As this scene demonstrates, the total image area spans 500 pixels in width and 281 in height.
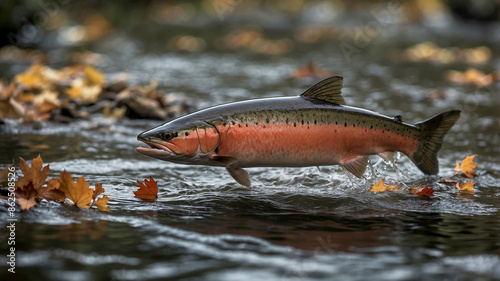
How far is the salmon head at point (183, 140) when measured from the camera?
3385 mm

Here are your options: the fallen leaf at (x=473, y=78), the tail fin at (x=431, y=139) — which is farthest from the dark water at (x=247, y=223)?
the fallen leaf at (x=473, y=78)

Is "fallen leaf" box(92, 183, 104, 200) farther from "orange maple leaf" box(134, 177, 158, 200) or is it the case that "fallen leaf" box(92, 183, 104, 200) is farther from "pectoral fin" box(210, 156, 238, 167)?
"pectoral fin" box(210, 156, 238, 167)

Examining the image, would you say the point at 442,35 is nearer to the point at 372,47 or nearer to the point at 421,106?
the point at 372,47

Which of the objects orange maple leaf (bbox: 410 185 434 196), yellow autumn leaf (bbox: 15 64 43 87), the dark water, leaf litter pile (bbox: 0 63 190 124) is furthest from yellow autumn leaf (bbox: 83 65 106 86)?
orange maple leaf (bbox: 410 185 434 196)

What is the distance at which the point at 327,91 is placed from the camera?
12.2 ft

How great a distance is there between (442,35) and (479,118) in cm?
951

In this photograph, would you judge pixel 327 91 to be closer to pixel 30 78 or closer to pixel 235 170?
pixel 235 170

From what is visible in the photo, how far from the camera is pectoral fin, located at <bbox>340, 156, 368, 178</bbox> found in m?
3.71

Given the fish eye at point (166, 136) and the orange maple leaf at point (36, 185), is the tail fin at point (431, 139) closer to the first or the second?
the fish eye at point (166, 136)

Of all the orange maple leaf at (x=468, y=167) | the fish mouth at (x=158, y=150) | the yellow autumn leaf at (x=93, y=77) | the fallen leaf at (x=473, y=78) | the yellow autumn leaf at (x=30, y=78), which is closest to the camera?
the fish mouth at (x=158, y=150)

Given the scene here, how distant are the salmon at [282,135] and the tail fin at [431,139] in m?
0.06

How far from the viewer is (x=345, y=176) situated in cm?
430

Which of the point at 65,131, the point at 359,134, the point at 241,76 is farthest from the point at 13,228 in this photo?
the point at 241,76

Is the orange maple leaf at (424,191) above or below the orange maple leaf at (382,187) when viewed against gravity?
below
